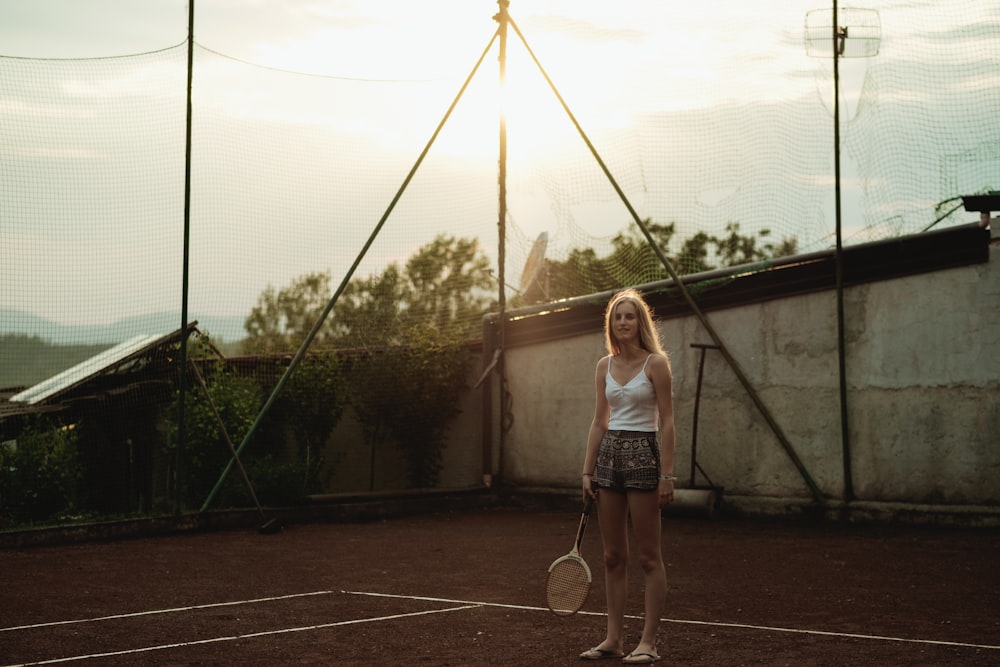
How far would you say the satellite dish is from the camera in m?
14.5

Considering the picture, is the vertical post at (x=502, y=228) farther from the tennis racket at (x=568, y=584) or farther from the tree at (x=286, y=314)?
the tennis racket at (x=568, y=584)

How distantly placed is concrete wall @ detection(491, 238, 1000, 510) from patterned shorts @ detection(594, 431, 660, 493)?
6.58 m

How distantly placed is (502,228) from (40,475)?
20.0 feet

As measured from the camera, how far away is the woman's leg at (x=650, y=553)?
5.62 m

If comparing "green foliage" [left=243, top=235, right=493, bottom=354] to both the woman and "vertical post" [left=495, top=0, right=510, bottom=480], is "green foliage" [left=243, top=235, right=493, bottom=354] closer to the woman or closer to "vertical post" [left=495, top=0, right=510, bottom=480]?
"vertical post" [left=495, top=0, right=510, bottom=480]

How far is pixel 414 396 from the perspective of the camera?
14.6 meters

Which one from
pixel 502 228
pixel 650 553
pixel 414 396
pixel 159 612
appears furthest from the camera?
pixel 414 396

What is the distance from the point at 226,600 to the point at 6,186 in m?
4.92

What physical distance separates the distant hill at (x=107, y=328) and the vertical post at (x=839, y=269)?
6.28 m

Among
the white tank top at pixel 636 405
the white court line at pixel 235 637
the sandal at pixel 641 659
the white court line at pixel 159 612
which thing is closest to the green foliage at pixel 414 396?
the white court line at pixel 159 612

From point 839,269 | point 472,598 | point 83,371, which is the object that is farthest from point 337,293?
point 472,598

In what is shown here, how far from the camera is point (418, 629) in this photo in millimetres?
6504

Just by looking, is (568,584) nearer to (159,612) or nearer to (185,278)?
(159,612)

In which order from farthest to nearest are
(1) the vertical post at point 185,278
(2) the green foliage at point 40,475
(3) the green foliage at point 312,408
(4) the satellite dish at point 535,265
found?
1. (4) the satellite dish at point 535,265
2. (3) the green foliage at point 312,408
3. (1) the vertical post at point 185,278
4. (2) the green foliage at point 40,475
